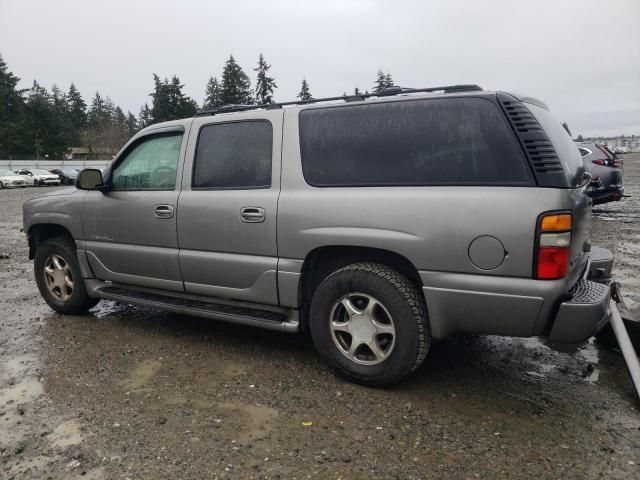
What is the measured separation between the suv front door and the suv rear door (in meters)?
0.16

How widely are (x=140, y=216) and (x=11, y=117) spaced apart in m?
73.5

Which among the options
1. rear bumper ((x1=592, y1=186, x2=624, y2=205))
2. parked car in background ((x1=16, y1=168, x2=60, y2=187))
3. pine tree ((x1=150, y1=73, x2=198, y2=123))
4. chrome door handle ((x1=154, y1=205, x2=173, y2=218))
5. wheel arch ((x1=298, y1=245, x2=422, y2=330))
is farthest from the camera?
pine tree ((x1=150, y1=73, x2=198, y2=123))

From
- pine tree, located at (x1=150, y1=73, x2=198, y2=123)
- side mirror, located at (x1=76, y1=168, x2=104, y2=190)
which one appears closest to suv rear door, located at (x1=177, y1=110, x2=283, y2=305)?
side mirror, located at (x1=76, y1=168, x2=104, y2=190)

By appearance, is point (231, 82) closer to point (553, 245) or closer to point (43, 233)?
point (43, 233)

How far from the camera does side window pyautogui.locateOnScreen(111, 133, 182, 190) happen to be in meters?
4.18

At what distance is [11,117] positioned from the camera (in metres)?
64.6

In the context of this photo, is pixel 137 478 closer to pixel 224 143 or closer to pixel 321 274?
pixel 321 274

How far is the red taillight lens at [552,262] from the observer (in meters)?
2.68

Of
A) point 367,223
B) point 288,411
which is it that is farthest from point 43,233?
point 367,223

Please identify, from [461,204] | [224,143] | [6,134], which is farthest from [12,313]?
[6,134]

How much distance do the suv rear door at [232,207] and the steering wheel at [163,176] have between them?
173mm

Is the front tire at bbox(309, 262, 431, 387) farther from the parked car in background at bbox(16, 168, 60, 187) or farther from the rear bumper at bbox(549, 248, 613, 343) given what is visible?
the parked car in background at bbox(16, 168, 60, 187)

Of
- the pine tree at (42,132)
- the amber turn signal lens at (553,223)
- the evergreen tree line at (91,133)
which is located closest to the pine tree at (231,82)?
the evergreen tree line at (91,133)

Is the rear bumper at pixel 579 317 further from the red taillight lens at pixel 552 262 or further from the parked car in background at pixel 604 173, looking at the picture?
the parked car in background at pixel 604 173
